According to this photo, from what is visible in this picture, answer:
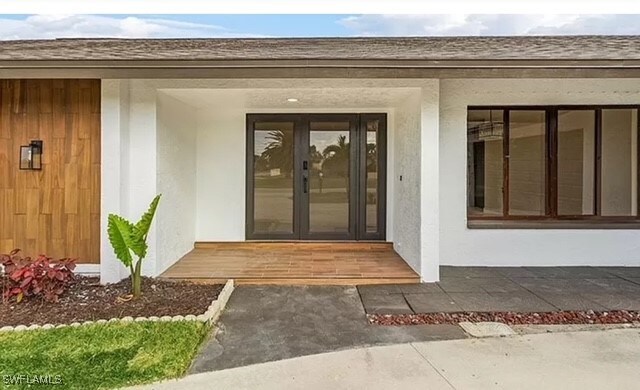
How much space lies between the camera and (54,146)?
211 inches

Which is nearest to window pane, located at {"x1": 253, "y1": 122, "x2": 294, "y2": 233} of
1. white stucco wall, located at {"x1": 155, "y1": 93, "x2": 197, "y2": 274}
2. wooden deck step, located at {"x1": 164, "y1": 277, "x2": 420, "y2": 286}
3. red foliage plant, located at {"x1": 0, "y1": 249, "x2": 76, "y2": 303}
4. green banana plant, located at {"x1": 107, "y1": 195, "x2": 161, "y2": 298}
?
white stucco wall, located at {"x1": 155, "y1": 93, "x2": 197, "y2": 274}

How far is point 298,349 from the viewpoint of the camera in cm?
343

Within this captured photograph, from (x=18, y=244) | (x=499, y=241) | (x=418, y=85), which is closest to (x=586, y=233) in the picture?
(x=499, y=241)

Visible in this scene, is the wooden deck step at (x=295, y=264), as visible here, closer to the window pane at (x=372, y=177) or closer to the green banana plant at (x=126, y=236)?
the window pane at (x=372, y=177)

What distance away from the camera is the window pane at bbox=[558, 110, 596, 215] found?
21.5ft

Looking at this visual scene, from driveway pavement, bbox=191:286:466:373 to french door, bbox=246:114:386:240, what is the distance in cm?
254

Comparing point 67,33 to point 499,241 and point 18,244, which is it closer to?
point 18,244

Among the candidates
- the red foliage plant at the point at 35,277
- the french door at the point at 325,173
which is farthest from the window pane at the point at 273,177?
the red foliage plant at the point at 35,277

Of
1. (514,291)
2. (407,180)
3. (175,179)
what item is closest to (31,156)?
(175,179)

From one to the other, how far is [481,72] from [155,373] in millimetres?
4357

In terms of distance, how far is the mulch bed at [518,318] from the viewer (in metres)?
4.02

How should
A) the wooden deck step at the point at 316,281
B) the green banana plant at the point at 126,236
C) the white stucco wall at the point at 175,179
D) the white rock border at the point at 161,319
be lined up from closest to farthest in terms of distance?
1. the white rock border at the point at 161,319
2. the green banana plant at the point at 126,236
3. the wooden deck step at the point at 316,281
4. the white stucco wall at the point at 175,179

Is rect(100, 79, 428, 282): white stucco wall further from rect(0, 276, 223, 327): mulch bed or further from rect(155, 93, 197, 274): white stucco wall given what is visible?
rect(0, 276, 223, 327): mulch bed

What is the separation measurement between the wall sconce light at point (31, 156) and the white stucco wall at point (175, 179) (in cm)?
146
